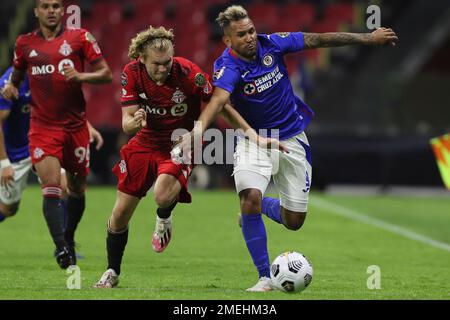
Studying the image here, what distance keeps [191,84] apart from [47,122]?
1736 mm

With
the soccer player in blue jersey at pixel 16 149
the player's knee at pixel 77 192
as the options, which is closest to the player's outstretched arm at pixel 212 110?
the player's knee at pixel 77 192

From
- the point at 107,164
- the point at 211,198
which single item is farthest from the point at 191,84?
the point at 107,164

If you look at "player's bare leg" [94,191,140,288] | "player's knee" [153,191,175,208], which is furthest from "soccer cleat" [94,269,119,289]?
"player's knee" [153,191,175,208]

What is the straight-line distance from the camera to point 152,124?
862 centimetres

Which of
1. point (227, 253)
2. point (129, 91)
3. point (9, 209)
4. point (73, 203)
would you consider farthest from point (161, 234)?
point (9, 209)

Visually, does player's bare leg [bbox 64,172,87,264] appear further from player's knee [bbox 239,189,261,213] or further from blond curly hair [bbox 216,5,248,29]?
blond curly hair [bbox 216,5,248,29]

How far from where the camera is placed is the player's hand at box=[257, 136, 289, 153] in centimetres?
827

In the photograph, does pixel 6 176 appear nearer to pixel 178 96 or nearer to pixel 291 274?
pixel 178 96

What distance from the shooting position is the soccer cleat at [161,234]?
9.30 metres

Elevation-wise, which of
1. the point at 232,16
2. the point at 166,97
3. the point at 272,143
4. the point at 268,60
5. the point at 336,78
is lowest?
the point at 336,78

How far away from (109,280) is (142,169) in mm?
870

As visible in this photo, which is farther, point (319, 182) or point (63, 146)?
point (319, 182)

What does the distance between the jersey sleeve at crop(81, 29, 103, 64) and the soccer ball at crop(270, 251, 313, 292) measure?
257 cm

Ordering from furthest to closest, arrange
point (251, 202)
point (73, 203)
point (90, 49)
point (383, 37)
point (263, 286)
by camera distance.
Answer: point (73, 203), point (90, 49), point (383, 37), point (251, 202), point (263, 286)
